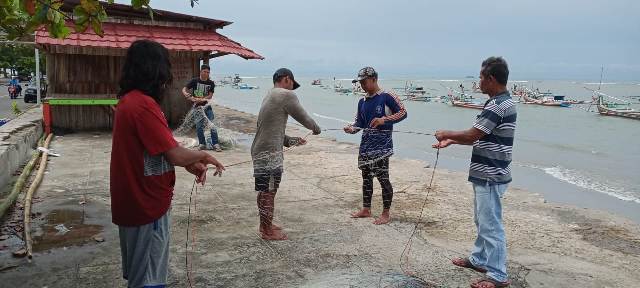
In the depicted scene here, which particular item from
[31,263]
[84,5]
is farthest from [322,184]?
[84,5]

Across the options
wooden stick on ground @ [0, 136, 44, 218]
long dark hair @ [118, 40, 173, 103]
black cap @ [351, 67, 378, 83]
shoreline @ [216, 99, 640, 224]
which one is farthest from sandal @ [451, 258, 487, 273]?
shoreline @ [216, 99, 640, 224]

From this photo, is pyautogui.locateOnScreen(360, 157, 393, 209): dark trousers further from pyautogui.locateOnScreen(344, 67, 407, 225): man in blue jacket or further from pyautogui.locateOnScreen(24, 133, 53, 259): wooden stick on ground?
pyautogui.locateOnScreen(24, 133, 53, 259): wooden stick on ground

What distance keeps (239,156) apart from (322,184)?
290 cm

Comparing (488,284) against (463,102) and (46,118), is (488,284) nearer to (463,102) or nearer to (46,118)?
(46,118)

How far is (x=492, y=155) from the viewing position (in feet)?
12.7

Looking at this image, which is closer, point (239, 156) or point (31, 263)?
point (31, 263)

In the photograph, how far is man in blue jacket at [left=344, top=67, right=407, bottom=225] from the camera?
5449 mm

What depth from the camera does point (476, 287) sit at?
12.7ft

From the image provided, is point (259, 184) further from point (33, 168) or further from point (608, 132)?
point (608, 132)

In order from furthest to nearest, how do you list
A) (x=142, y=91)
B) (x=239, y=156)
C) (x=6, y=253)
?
(x=239, y=156) → (x=6, y=253) → (x=142, y=91)

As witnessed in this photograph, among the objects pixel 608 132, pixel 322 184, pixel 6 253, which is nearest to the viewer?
pixel 6 253

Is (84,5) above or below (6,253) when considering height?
above

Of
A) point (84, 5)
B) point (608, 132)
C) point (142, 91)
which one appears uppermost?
point (84, 5)

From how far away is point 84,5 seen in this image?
3.23 m
